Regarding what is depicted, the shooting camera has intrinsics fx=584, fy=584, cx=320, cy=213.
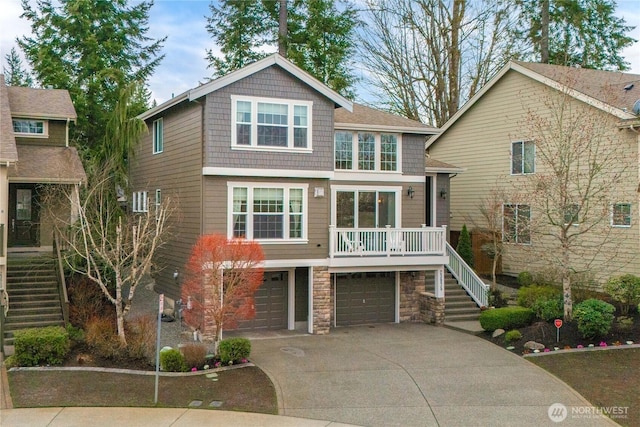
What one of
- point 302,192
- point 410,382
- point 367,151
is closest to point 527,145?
point 367,151

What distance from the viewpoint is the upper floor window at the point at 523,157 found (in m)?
23.1

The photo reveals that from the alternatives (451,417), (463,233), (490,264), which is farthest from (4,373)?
(490,264)

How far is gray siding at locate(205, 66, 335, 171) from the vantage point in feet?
56.2

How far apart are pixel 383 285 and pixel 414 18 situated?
16.9 meters

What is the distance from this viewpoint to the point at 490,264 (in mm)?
24453

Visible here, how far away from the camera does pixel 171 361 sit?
13297 millimetres

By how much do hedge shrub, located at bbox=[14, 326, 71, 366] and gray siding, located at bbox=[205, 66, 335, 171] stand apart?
6318 mm

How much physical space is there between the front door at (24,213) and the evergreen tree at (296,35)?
15887 mm

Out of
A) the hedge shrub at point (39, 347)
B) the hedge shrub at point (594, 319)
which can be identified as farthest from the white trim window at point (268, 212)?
the hedge shrub at point (594, 319)

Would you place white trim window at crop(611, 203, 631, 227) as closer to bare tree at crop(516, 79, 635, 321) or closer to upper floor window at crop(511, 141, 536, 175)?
bare tree at crop(516, 79, 635, 321)

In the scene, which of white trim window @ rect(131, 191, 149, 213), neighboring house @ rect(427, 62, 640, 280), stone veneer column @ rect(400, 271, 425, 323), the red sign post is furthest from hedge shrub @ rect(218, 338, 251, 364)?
white trim window @ rect(131, 191, 149, 213)

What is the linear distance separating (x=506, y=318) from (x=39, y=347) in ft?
41.0

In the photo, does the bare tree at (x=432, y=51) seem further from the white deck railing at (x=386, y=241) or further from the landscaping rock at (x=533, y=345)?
the landscaping rock at (x=533, y=345)

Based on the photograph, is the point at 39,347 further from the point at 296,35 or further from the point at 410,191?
the point at 296,35
